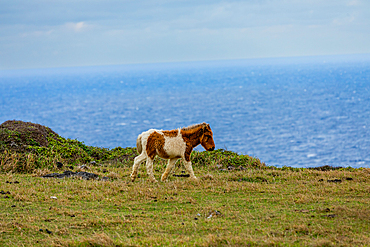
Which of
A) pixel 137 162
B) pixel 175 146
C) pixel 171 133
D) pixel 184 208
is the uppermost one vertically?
pixel 171 133

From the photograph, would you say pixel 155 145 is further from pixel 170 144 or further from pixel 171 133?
pixel 171 133

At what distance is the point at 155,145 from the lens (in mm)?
13820

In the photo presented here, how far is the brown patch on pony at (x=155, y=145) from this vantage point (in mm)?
13805

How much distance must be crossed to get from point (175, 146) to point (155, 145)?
706 mm

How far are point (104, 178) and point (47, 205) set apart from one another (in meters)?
4.03

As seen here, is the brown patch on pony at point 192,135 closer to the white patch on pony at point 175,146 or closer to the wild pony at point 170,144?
the wild pony at point 170,144

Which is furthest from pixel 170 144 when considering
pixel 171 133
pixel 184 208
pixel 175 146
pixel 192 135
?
pixel 184 208

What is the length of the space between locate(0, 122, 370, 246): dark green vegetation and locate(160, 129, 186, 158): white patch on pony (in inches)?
40.4

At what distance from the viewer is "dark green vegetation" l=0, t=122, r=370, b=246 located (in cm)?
829

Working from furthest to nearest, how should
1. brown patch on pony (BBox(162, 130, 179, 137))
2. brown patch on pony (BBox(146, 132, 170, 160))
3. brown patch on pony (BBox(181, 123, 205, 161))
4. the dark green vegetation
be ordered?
brown patch on pony (BBox(181, 123, 205, 161)), brown patch on pony (BBox(162, 130, 179, 137)), brown patch on pony (BBox(146, 132, 170, 160)), the dark green vegetation

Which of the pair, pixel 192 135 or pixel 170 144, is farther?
pixel 192 135

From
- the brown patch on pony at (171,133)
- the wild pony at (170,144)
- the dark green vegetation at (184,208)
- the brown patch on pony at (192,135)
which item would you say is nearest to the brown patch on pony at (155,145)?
the wild pony at (170,144)

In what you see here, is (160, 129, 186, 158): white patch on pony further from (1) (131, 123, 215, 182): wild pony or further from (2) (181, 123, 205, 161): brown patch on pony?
(2) (181, 123, 205, 161): brown patch on pony

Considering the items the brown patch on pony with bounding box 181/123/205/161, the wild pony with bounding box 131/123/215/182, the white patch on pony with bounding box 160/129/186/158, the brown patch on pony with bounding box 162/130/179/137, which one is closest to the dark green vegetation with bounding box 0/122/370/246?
the wild pony with bounding box 131/123/215/182
